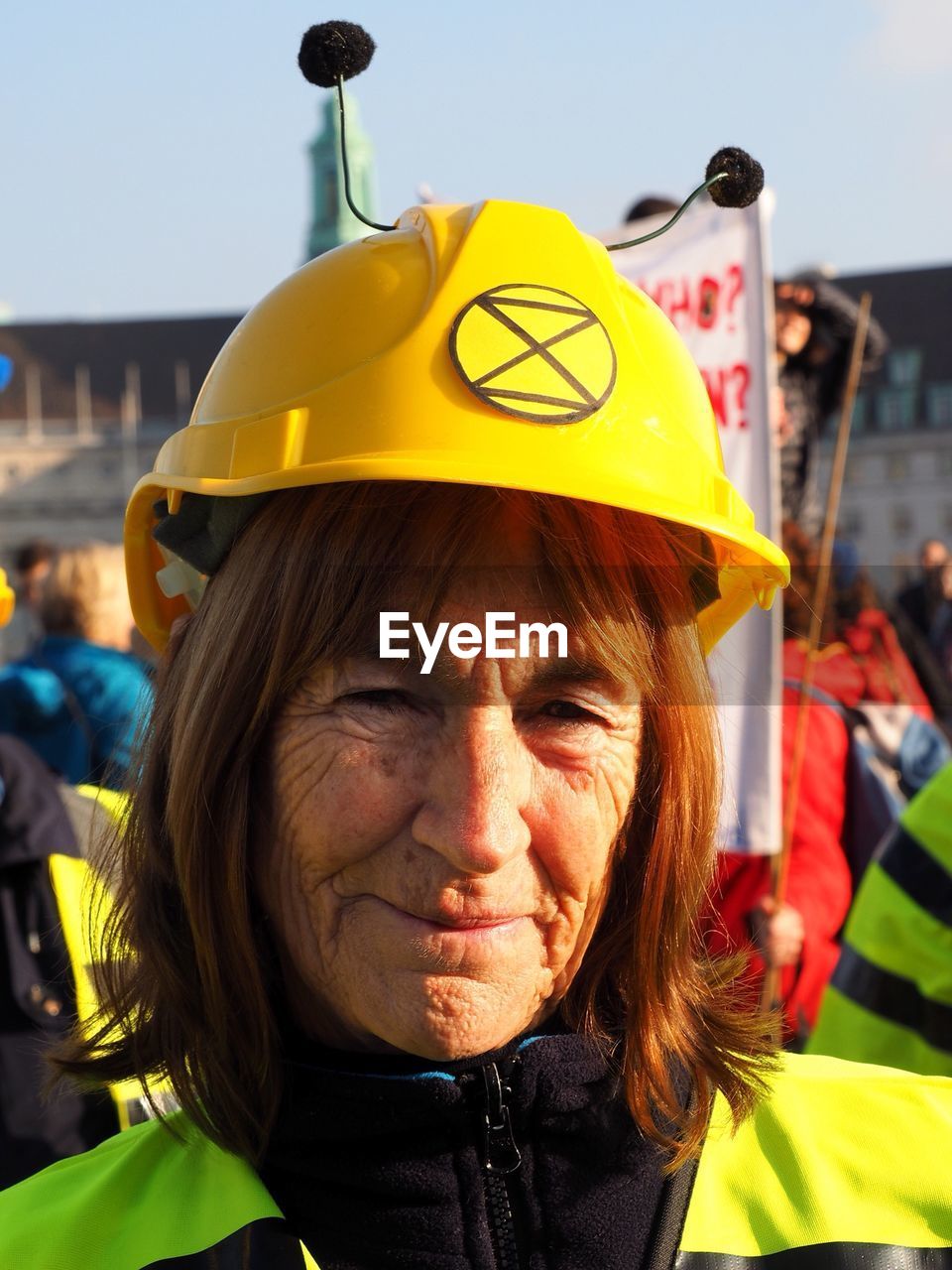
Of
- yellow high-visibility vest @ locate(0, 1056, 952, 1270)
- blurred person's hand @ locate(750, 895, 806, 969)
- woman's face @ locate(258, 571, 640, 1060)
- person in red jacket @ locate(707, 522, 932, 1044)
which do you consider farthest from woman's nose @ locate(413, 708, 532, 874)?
blurred person's hand @ locate(750, 895, 806, 969)

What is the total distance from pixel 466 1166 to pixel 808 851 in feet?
9.18

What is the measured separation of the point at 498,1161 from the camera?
155 cm

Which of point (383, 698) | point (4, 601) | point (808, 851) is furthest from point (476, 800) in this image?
point (808, 851)

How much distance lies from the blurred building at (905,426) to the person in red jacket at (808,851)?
60548 millimetres

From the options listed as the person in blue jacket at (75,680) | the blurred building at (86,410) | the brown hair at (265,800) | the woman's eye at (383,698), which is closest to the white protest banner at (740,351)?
the person in blue jacket at (75,680)

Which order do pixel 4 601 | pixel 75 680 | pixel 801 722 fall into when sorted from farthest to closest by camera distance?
pixel 75 680
pixel 801 722
pixel 4 601

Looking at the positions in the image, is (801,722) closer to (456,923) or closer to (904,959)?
(904,959)

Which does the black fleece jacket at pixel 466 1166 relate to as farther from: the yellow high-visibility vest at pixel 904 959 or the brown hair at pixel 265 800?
the yellow high-visibility vest at pixel 904 959

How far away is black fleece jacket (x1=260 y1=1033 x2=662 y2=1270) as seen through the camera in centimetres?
153

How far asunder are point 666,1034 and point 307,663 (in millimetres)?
535

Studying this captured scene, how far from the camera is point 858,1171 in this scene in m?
1.61

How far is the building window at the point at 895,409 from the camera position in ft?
216

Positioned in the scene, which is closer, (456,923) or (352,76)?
(456,923)

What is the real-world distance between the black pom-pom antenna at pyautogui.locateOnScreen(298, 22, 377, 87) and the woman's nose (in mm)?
708
